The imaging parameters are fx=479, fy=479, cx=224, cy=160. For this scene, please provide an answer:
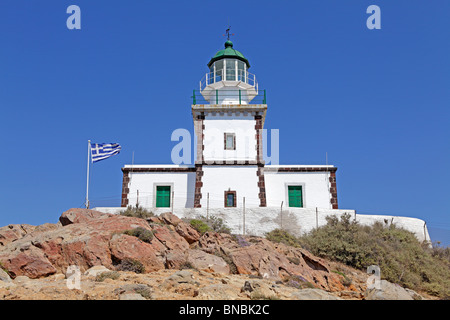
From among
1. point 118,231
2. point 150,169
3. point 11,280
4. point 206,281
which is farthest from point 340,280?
point 150,169

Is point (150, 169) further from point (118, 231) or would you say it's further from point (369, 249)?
point (369, 249)

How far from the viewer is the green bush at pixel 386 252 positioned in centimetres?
1991

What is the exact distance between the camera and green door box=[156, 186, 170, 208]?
88.0ft

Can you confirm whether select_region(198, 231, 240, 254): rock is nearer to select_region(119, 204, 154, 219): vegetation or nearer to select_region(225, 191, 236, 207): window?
select_region(119, 204, 154, 219): vegetation

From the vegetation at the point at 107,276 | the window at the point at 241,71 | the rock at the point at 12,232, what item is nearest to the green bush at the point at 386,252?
the vegetation at the point at 107,276

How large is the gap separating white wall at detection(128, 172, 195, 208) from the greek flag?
2078 mm

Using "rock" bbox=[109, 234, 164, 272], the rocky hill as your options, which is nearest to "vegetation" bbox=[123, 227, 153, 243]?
the rocky hill

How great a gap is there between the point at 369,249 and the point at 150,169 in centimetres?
1273

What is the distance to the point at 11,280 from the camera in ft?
45.5

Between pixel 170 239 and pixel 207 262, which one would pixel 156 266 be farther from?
pixel 170 239

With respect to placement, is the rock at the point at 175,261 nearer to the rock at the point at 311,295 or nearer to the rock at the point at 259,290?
the rock at the point at 259,290

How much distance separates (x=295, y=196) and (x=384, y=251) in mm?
6938

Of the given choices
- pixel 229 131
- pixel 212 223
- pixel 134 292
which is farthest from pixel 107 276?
pixel 229 131

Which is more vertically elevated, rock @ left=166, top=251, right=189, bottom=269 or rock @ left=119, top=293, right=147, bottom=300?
rock @ left=166, top=251, right=189, bottom=269
